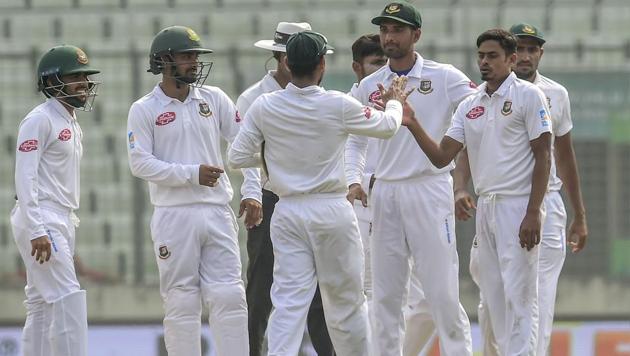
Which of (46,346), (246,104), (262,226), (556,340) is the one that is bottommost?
(556,340)

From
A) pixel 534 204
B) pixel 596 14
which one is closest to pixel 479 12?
pixel 596 14

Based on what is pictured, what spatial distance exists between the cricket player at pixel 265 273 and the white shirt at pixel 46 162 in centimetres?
93

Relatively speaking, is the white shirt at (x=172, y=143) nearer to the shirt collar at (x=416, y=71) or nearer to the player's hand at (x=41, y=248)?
the player's hand at (x=41, y=248)

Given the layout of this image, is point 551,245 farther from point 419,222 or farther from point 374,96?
point 374,96

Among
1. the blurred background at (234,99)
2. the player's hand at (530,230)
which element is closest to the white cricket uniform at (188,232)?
the player's hand at (530,230)

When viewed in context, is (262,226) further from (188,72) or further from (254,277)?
(188,72)

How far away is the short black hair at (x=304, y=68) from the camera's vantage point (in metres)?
5.87

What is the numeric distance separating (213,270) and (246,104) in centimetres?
105

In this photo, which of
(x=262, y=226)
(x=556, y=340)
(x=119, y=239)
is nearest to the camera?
(x=262, y=226)

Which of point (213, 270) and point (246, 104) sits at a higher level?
point (246, 104)

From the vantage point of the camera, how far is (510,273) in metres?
6.16

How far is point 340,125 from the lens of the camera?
5906 mm

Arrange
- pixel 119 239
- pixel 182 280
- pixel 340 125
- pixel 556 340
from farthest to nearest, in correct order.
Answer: pixel 119 239
pixel 556 340
pixel 182 280
pixel 340 125

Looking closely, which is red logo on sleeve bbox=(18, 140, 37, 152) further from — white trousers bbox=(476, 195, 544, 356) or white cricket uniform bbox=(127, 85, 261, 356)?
white trousers bbox=(476, 195, 544, 356)
